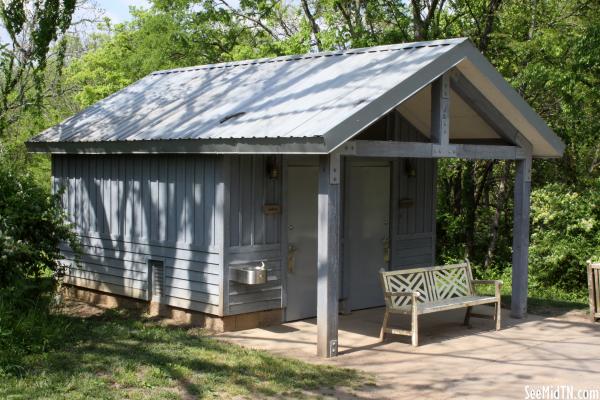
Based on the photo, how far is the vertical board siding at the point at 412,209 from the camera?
11672 millimetres

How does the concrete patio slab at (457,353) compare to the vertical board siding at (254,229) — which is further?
the vertical board siding at (254,229)

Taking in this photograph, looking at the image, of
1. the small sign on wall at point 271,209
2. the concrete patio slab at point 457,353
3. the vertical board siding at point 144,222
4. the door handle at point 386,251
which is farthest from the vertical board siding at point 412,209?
the vertical board siding at point 144,222

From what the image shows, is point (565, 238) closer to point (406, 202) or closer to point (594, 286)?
point (594, 286)

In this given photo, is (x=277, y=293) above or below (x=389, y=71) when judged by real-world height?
below

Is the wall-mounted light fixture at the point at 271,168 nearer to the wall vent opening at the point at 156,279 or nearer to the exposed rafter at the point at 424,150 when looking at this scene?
the exposed rafter at the point at 424,150

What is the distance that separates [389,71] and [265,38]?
1779cm

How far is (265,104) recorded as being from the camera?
9469 millimetres

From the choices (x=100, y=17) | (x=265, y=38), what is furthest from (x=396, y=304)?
(x=265, y=38)

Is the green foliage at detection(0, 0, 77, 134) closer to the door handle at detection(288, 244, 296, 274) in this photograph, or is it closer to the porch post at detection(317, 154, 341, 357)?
the door handle at detection(288, 244, 296, 274)

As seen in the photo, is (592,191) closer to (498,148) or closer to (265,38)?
(498,148)

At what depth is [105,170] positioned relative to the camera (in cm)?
1123

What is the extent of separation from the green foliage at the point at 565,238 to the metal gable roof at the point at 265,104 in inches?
218

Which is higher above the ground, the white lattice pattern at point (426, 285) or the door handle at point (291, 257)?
the door handle at point (291, 257)

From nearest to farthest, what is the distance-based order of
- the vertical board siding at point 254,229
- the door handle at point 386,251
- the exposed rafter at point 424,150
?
the exposed rafter at point 424,150 → the vertical board siding at point 254,229 → the door handle at point 386,251
